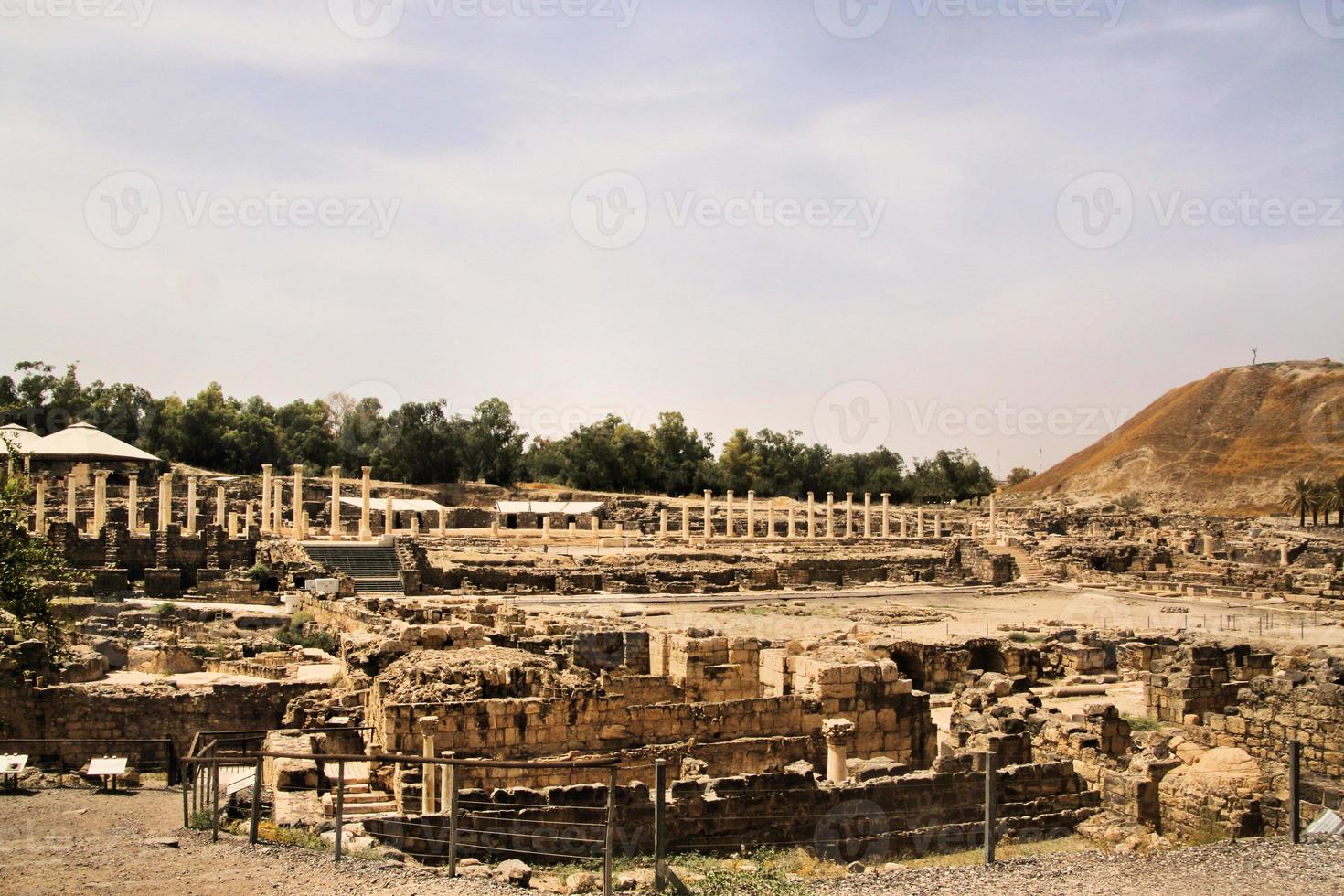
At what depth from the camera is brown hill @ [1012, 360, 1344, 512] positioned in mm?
100375

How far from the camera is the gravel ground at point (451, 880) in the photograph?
23.1 ft

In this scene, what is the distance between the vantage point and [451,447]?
79.6 meters

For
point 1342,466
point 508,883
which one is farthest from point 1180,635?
point 1342,466

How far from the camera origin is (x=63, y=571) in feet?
54.7

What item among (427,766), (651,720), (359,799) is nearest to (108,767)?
(359,799)

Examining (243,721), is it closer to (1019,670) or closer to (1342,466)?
(1019,670)

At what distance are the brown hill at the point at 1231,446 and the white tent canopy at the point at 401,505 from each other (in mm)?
63339

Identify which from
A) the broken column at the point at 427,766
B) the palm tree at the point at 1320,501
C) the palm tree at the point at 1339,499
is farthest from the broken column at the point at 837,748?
the palm tree at the point at 1320,501

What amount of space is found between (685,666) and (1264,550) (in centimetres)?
5206

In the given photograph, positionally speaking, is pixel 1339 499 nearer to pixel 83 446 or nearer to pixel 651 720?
pixel 651 720

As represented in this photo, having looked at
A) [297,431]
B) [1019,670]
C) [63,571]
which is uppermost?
[297,431]

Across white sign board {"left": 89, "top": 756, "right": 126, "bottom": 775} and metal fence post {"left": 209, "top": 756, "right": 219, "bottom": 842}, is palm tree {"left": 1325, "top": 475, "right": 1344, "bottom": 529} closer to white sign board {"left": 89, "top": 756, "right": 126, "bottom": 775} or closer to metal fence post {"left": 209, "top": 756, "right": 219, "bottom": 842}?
white sign board {"left": 89, "top": 756, "right": 126, "bottom": 775}

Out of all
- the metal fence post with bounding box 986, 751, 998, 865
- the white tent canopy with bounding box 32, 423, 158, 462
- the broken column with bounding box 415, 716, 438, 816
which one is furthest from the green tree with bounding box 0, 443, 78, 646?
the white tent canopy with bounding box 32, 423, 158, 462

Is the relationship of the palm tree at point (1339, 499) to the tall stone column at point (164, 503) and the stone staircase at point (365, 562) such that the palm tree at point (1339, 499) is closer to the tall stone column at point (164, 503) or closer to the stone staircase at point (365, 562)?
the stone staircase at point (365, 562)
